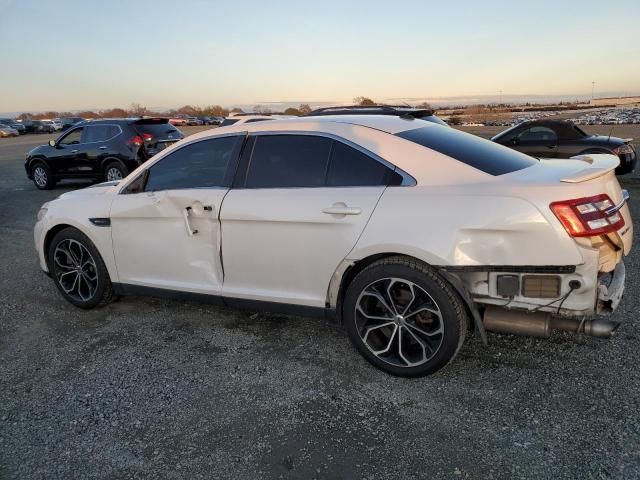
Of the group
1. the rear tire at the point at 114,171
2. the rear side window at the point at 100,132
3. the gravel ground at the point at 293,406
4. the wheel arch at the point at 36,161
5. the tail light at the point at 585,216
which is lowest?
the gravel ground at the point at 293,406

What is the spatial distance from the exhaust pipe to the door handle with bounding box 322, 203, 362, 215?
3.44 ft

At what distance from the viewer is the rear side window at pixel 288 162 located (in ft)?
11.5

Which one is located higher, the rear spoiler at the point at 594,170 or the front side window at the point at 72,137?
the front side window at the point at 72,137

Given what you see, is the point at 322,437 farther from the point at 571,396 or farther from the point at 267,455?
A: the point at 571,396

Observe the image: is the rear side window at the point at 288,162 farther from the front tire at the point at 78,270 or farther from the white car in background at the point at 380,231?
the front tire at the point at 78,270

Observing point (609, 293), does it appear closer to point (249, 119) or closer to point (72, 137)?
point (249, 119)

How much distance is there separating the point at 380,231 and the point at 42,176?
12031mm

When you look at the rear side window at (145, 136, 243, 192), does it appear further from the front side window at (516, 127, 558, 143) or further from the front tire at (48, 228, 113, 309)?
the front side window at (516, 127, 558, 143)

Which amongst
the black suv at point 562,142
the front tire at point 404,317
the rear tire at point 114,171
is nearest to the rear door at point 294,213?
the front tire at point 404,317

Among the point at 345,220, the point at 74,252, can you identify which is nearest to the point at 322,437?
the point at 345,220

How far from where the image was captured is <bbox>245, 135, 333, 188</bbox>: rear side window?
11.5ft

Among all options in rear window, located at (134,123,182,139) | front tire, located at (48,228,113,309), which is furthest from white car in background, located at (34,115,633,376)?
rear window, located at (134,123,182,139)

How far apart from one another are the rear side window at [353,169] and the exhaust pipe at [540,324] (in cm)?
110

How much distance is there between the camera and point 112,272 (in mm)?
4406
